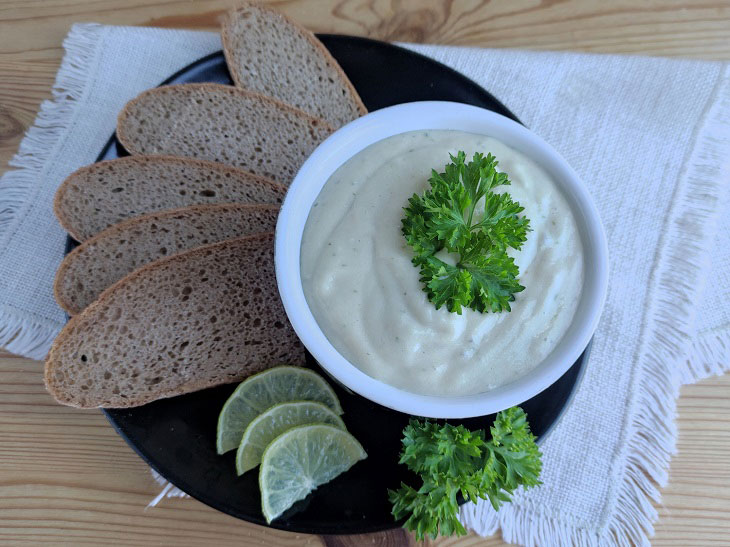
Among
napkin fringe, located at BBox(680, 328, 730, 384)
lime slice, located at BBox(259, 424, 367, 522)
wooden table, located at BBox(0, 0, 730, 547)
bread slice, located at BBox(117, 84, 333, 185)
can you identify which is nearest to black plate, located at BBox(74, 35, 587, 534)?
lime slice, located at BBox(259, 424, 367, 522)

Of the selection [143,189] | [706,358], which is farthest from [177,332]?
[706,358]

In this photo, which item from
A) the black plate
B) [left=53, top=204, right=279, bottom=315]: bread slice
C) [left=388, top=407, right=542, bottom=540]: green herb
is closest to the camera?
[left=388, top=407, right=542, bottom=540]: green herb

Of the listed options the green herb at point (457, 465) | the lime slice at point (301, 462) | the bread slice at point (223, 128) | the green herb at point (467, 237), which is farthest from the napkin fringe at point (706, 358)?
the bread slice at point (223, 128)

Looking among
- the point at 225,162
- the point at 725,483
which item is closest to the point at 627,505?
the point at 725,483

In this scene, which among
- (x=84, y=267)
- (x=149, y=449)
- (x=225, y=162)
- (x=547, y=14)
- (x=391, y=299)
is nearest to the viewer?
→ (x=391, y=299)

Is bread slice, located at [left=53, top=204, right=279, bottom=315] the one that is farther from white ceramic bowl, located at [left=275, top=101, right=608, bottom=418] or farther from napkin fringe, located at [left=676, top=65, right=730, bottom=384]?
napkin fringe, located at [left=676, top=65, right=730, bottom=384]

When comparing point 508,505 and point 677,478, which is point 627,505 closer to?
point 677,478

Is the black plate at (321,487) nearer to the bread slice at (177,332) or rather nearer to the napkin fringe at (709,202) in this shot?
the bread slice at (177,332)
